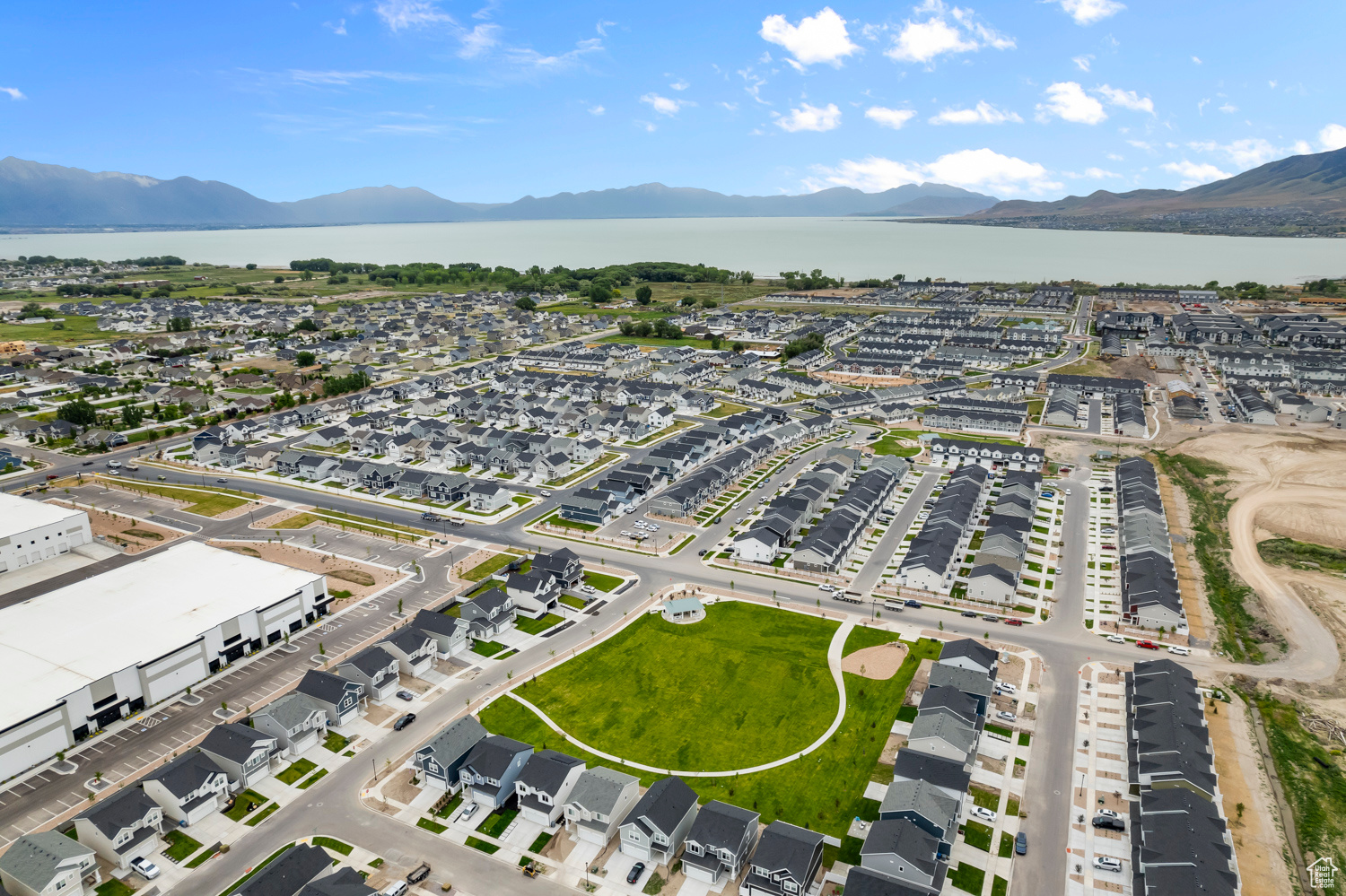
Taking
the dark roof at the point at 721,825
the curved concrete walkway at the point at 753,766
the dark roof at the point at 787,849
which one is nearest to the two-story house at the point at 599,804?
the curved concrete walkway at the point at 753,766

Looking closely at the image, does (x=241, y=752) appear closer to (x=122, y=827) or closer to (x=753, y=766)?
(x=122, y=827)

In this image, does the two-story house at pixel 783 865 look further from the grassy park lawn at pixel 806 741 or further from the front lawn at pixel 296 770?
the front lawn at pixel 296 770

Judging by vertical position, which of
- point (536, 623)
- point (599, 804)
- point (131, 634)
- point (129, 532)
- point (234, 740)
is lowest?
point (536, 623)

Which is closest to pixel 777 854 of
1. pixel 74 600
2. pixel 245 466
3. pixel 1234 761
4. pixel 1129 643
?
pixel 1234 761

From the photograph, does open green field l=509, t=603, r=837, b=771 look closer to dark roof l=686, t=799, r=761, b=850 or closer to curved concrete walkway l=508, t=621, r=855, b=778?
curved concrete walkway l=508, t=621, r=855, b=778

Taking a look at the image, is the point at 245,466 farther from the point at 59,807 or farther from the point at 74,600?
the point at 59,807

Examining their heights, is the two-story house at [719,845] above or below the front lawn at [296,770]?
above

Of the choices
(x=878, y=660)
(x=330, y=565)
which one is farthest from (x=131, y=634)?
(x=878, y=660)
